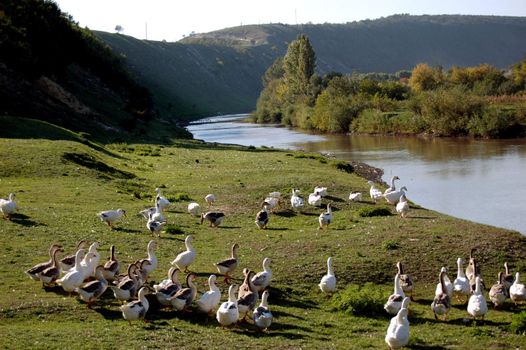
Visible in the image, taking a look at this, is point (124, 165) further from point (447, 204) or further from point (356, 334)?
point (356, 334)

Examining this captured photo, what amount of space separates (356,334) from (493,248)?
8.60m

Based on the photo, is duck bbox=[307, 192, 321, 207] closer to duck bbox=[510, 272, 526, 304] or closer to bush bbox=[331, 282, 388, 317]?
bush bbox=[331, 282, 388, 317]

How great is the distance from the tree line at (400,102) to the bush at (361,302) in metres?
68.5

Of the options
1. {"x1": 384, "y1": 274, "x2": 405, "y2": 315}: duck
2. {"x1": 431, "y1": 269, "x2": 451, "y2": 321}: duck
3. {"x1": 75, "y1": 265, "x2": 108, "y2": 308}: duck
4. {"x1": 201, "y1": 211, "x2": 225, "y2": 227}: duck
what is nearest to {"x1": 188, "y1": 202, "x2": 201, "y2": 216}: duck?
{"x1": 201, "y1": 211, "x2": 225, "y2": 227}: duck

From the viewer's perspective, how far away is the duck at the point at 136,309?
14.6 m

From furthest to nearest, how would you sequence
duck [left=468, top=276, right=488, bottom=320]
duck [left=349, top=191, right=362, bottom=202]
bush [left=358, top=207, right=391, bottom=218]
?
duck [left=349, top=191, right=362, bottom=202]
bush [left=358, top=207, right=391, bottom=218]
duck [left=468, top=276, right=488, bottom=320]

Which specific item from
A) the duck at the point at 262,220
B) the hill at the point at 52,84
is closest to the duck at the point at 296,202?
the duck at the point at 262,220

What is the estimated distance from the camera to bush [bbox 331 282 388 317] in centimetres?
1689

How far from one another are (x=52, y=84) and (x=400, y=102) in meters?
58.5

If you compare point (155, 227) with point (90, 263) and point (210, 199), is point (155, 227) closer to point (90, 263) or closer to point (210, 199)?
point (90, 263)

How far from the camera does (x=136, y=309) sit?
577 inches

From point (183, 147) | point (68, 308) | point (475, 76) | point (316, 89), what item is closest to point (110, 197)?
point (68, 308)

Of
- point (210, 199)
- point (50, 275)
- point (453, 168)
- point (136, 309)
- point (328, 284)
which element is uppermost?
point (50, 275)

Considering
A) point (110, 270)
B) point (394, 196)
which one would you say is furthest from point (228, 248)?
point (394, 196)
